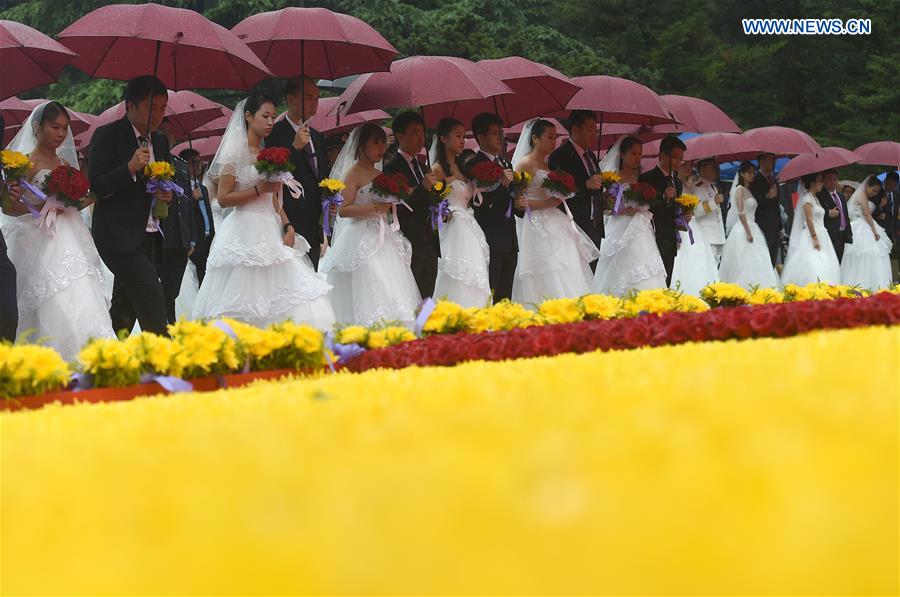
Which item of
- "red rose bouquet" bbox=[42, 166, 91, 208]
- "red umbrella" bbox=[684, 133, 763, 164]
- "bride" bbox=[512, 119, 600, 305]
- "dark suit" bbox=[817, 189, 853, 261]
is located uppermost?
"red rose bouquet" bbox=[42, 166, 91, 208]

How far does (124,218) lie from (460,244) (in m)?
3.66

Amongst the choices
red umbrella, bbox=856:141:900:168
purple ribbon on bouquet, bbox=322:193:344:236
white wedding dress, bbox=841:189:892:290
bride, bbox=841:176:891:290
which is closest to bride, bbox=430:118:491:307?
purple ribbon on bouquet, bbox=322:193:344:236

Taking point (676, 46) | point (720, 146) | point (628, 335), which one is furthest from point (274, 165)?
point (676, 46)

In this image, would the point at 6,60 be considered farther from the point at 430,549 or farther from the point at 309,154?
the point at 430,549

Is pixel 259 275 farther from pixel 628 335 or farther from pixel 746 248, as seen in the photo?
pixel 746 248

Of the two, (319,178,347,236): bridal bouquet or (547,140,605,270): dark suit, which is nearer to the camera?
(319,178,347,236): bridal bouquet

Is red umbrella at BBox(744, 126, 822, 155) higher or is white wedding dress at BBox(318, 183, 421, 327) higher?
red umbrella at BBox(744, 126, 822, 155)

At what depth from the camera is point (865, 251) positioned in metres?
21.1

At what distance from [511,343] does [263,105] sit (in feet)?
15.8

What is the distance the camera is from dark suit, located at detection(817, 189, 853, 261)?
20.3 meters

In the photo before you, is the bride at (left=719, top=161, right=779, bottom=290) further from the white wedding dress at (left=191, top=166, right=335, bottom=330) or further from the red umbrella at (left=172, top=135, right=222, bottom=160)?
the white wedding dress at (left=191, top=166, right=335, bottom=330)

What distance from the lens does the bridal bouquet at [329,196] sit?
9.96 meters

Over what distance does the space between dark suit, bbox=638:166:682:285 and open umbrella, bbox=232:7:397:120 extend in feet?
13.2

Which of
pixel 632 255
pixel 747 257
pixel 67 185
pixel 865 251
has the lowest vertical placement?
pixel 865 251
